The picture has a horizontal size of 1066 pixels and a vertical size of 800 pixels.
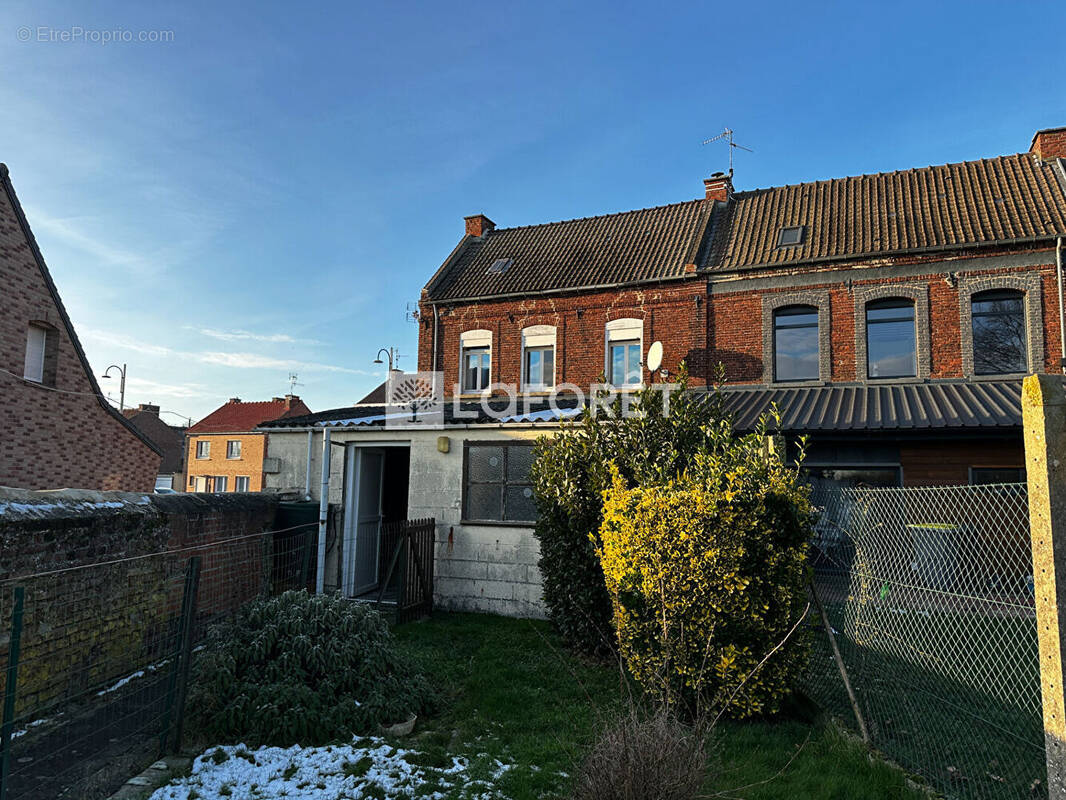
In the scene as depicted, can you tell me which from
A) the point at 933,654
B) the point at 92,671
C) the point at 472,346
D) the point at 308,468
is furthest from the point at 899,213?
the point at 92,671

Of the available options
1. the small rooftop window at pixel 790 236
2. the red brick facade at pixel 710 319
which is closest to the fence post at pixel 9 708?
the red brick facade at pixel 710 319

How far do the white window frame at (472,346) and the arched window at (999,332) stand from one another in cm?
1107

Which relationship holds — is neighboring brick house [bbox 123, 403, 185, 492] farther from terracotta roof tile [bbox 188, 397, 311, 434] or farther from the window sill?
the window sill

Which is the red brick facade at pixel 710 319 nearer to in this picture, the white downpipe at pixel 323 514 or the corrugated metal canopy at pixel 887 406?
the corrugated metal canopy at pixel 887 406

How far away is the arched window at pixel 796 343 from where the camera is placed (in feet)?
47.6

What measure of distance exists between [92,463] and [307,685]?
14276 mm

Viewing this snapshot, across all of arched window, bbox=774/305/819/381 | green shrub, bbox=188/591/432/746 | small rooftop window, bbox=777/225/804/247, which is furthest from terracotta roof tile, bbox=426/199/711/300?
green shrub, bbox=188/591/432/746

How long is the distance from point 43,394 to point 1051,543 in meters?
18.1

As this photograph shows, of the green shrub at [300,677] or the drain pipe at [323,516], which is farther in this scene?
the drain pipe at [323,516]

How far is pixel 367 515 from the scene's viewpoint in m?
11.0

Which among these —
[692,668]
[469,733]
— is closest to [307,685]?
[469,733]

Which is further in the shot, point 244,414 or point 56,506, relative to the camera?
point 244,414

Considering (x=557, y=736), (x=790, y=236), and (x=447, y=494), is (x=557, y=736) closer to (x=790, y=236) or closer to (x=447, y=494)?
(x=447, y=494)

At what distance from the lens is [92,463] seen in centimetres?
1622
